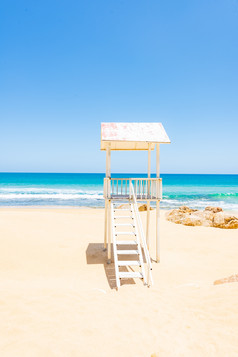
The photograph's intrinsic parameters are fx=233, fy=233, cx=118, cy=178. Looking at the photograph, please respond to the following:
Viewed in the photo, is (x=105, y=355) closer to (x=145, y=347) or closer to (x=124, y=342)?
(x=124, y=342)

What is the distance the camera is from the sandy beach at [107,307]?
13.0ft

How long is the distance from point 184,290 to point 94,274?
3.46 metres

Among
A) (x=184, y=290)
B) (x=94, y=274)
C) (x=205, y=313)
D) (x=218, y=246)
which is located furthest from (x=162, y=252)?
(x=205, y=313)

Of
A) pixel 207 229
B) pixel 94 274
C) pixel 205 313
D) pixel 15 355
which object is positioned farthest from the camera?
pixel 207 229

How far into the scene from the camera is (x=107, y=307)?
211 inches

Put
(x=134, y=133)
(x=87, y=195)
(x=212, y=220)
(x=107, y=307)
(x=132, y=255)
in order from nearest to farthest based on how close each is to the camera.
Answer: (x=107, y=307), (x=134, y=133), (x=132, y=255), (x=212, y=220), (x=87, y=195)

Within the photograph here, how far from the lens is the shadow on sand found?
26.5 feet

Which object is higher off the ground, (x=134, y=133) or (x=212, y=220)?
(x=134, y=133)

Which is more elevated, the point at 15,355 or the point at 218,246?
the point at 15,355

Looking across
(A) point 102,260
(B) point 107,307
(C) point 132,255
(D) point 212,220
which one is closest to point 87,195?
(D) point 212,220

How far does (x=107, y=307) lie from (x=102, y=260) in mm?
4739

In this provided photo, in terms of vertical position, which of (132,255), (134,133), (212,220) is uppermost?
(134,133)

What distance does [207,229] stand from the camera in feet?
49.8

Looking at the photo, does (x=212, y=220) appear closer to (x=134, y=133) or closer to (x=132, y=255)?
(x=132, y=255)
